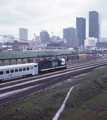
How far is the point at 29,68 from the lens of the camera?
2872 centimetres

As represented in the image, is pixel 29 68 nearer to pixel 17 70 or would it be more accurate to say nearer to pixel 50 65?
pixel 17 70

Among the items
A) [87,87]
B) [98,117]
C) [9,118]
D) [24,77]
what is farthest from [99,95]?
[24,77]

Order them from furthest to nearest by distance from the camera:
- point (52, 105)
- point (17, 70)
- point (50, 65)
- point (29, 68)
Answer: point (50, 65) < point (29, 68) < point (17, 70) < point (52, 105)

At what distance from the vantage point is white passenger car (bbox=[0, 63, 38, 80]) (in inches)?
953

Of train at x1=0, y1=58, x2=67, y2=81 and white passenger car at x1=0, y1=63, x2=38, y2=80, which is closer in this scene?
white passenger car at x1=0, y1=63, x2=38, y2=80

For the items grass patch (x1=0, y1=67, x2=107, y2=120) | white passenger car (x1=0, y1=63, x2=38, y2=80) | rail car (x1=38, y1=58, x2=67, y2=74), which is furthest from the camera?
rail car (x1=38, y1=58, x2=67, y2=74)

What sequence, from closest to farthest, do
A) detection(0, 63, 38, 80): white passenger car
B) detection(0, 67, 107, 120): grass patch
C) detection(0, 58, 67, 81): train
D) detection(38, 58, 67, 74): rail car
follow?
detection(0, 67, 107, 120): grass patch → detection(0, 63, 38, 80): white passenger car → detection(0, 58, 67, 81): train → detection(38, 58, 67, 74): rail car

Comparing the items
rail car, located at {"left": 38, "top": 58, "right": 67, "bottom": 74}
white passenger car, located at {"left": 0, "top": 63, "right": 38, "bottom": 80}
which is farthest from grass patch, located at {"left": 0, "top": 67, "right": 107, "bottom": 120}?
rail car, located at {"left": 38, "top": 58, "right": 67, "bottom": 74}

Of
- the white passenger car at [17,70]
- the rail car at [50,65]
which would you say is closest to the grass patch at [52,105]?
the white passenger car at [17,70]

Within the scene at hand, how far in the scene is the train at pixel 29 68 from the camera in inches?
966

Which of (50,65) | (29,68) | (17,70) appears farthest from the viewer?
(50,65)

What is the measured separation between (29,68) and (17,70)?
303 cm

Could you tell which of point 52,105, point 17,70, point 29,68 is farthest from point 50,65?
point 52,105

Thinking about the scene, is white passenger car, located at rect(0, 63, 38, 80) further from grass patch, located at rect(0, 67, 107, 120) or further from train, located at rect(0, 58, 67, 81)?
grass patch, located at rect(0, 67, 107, 120)
